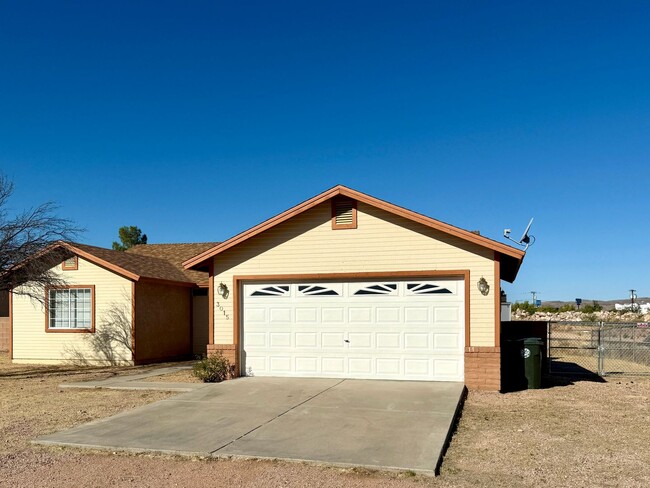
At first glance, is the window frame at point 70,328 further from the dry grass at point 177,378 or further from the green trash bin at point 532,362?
the green trash bin at point 532,362

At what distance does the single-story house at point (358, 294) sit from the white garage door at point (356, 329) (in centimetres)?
2

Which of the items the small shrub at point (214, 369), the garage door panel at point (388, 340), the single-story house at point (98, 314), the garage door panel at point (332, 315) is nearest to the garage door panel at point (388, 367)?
the garage door panel at point (388, 340)

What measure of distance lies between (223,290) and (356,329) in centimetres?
363

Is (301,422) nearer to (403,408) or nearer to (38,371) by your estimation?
(403,408)

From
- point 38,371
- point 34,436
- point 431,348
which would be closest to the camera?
point 34,436

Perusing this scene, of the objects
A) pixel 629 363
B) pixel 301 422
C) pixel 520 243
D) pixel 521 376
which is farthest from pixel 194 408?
pixel 629 363

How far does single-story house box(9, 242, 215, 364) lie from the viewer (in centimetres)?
1864

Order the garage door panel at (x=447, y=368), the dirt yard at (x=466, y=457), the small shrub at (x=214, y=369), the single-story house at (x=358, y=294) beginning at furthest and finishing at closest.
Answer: the small shrub at (x=214, y=369), the garage door panel at (x=447, y=368), the single-story house at (x=358, y=294), the dirt yard at (x=466, y=457)

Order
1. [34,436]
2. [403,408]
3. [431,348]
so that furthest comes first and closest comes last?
[431,348] → [403,408] → [34,436]

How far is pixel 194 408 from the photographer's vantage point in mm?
10445

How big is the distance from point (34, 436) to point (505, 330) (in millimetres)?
12027

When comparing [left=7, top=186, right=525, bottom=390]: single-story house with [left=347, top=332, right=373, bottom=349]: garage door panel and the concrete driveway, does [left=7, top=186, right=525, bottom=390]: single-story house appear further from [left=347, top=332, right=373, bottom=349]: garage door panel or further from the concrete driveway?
the concrete driveway

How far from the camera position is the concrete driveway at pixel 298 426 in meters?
7.45

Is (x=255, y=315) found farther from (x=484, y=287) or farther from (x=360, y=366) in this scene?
(x=484, y=287)
